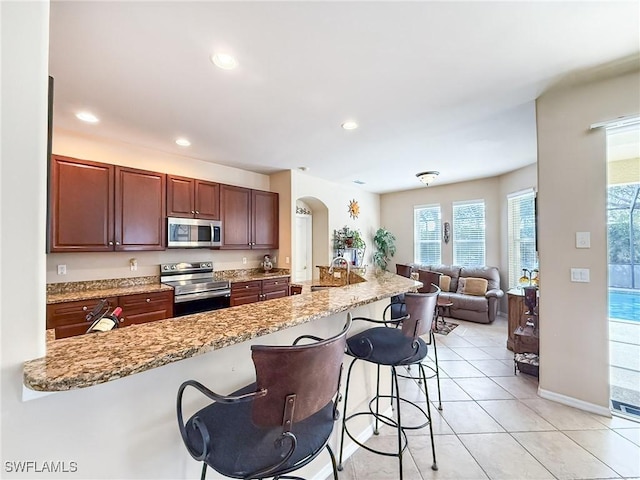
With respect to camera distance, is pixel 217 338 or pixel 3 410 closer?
pixel 3 410

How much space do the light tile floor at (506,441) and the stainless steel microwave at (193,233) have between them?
315cm

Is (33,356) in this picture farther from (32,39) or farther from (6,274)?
(32,39)

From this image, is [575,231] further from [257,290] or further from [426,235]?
[426,235]

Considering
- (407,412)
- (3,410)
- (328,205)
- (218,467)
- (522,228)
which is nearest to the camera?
(3,410)

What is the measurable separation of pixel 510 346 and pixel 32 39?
4.86m

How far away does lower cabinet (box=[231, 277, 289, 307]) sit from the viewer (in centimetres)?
402

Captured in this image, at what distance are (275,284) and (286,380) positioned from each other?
386 cm

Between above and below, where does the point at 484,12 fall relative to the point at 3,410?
above

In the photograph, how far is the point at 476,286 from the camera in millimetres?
5301

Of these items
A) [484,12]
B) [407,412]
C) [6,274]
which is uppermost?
[484,12]

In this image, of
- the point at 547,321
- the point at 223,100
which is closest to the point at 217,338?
the point at 223,100

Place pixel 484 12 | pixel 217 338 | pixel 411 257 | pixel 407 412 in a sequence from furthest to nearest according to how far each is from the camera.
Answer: pixel 411 257 < pixel 407 412 < pixel 484 12 < pixel 217 338

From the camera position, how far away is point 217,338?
0.92m

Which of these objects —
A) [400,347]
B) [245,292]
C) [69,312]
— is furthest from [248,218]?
[400,347]
